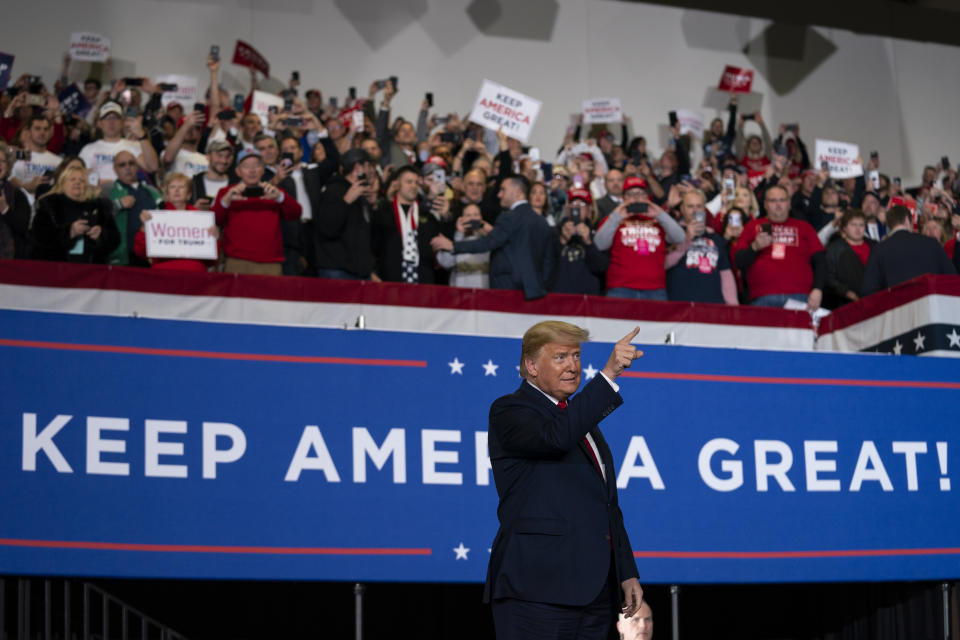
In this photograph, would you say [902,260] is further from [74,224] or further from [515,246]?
[74,224]

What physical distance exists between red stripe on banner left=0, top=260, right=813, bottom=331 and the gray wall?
353 inches

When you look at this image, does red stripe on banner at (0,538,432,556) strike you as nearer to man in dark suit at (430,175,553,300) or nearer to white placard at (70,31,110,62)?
man in dark suit at (430,175,553,300)

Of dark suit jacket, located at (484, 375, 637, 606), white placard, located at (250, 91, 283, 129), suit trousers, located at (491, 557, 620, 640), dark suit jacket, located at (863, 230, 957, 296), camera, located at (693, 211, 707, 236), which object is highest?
white placard, located at (250, 91, 283, 129)

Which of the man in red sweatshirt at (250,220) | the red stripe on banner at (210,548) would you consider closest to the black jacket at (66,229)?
the man in red sweatshirt at (250,220)

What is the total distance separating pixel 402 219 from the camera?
959 cm

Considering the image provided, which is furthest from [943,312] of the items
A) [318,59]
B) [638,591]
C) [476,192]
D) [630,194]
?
[318,59]

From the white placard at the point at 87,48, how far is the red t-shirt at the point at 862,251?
8927 millimetres

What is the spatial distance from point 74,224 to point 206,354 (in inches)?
97.4

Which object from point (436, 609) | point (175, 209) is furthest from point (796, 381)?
point (175, 209)

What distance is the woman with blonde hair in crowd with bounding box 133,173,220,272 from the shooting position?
848 cm

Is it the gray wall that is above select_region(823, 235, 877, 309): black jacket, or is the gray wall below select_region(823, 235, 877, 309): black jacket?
above

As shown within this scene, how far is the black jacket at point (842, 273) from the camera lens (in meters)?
10.4

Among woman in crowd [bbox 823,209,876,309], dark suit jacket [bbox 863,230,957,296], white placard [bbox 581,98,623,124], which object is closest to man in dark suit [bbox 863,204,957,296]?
dark suit jacket [bbox 863,230,957,296]

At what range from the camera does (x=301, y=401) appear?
673cm
